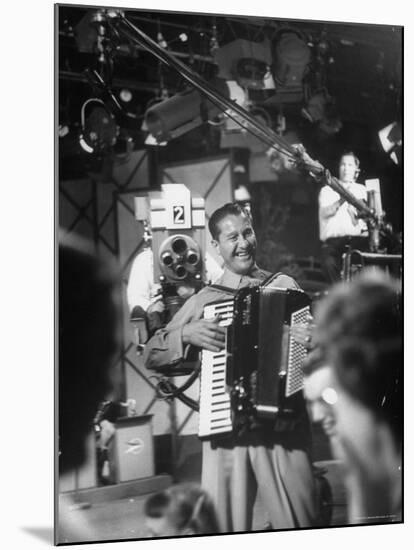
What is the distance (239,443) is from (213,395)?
292 millimetres

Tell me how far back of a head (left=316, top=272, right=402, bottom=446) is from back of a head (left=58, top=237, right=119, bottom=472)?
3.86ft

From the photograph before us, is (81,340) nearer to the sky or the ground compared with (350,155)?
nearer to the ground

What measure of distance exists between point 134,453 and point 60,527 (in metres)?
0.53

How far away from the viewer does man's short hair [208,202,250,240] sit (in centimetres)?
581

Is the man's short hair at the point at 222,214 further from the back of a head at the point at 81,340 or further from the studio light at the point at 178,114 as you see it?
the back of a head at the point at 81,340

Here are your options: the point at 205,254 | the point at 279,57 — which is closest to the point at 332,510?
the point at 205,254

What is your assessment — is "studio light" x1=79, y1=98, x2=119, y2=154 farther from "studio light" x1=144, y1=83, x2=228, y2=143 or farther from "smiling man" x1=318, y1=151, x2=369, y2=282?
"smiling man" x1=318, y1=151, x2=369, y2=282

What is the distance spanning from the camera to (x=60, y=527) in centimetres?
556

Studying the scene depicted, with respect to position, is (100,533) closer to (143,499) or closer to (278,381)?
(143,499)

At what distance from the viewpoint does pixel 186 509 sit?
573cm

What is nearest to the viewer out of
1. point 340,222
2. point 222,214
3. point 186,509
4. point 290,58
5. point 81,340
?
point 81,340

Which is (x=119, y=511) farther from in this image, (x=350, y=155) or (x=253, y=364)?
(x=350, y=155)

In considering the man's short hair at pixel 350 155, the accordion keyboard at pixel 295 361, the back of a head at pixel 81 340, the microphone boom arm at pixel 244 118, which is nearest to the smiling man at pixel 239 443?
the accordion keyboard at pixel 295 361

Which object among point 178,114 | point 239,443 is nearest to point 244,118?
point 178,114
